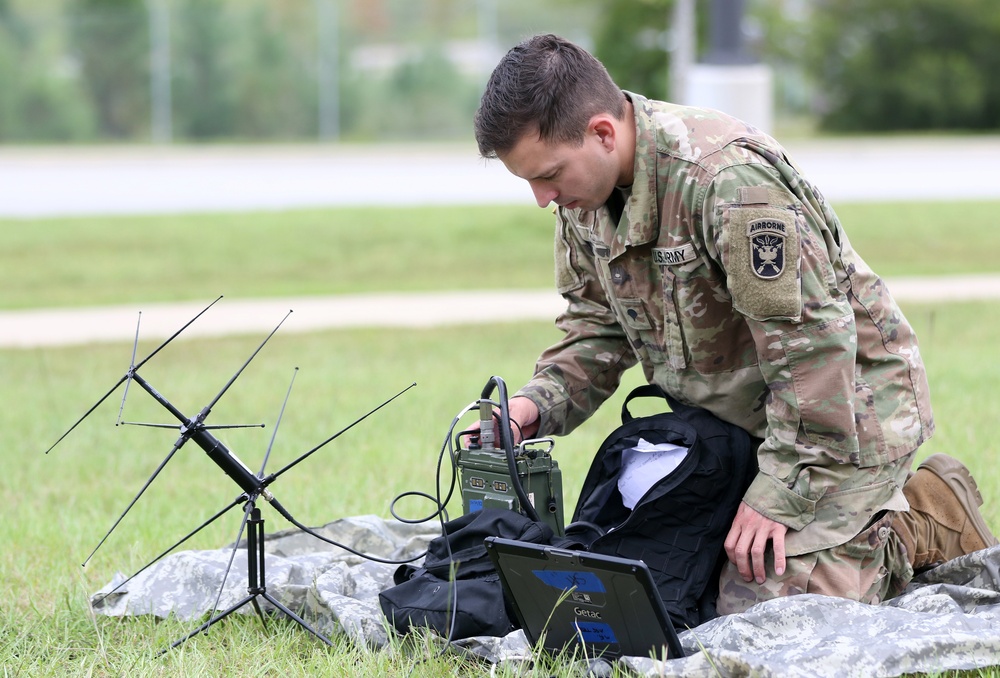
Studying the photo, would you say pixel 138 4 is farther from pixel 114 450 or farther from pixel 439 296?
pixel 114 450

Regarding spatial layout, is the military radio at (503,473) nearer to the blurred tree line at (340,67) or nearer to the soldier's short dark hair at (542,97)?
the soldier's short dark hair at (542,97)

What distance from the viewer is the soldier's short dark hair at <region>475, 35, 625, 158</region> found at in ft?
10.2

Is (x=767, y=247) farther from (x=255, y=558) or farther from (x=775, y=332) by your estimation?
(x=255, y=558)

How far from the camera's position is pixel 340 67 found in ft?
103

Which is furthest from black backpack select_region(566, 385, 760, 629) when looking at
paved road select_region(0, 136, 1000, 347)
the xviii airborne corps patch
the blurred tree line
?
the blurred tree line

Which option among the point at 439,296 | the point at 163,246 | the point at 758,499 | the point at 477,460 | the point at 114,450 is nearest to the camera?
the point at 758,499

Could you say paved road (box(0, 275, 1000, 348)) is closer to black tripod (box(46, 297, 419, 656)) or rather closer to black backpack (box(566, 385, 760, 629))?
black tripod (box(46, 297, 419, 656))

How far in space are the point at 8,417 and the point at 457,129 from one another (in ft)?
83.6

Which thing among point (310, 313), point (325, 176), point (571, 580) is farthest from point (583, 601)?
point (325, 176)

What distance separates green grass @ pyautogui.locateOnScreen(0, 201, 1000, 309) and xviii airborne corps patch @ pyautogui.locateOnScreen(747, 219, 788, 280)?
7883 millimetres

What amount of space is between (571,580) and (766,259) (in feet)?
2.94

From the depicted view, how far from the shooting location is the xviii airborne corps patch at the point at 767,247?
3.03m

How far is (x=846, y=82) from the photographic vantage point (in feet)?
115

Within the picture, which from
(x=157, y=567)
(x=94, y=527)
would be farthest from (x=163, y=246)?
(x=157, y=567)
